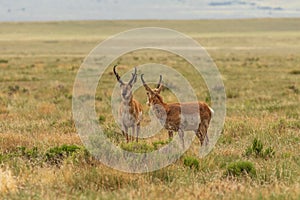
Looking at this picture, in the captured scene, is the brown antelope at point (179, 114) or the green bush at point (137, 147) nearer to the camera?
the green bush at point (137, 147)

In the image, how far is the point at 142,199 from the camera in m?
6.62

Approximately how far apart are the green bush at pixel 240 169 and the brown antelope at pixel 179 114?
2421 mm

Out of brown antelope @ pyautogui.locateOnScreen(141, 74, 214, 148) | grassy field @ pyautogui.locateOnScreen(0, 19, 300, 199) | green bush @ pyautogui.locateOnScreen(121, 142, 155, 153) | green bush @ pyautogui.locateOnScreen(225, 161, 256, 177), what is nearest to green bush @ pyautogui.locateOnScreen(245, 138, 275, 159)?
grassy field @ pyautogui.locateOnScreen(0, 19, 300, 199)

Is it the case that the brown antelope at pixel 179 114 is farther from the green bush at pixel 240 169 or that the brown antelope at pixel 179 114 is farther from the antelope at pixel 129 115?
the green bush at pixel 240 169

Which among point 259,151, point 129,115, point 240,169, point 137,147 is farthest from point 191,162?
point 129,115

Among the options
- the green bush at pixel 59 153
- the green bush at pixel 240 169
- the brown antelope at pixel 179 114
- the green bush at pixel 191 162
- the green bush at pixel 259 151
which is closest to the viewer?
the green bush at pixel 240 169

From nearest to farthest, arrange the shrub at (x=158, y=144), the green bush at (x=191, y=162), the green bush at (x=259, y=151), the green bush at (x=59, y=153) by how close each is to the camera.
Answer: the green bush at (x=191, y=162), the green bush at (x=59, y=153), the green bush at (x=259, y=151), the shrub at (x=158, y=144)

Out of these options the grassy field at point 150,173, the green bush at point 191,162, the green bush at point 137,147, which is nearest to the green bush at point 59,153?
the grassy field at point 150,173

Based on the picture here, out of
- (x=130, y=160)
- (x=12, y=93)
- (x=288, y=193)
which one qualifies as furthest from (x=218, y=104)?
(x=288, y=193)

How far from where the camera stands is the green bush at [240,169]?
8156mm

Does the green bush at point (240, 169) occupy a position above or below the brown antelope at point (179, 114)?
below

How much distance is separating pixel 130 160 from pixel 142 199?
1924 millimetres

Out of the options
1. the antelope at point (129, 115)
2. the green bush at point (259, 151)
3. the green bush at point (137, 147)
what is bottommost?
the green bush at point (259, 151)

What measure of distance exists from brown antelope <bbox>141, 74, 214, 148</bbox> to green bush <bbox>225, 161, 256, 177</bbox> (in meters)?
2.42
